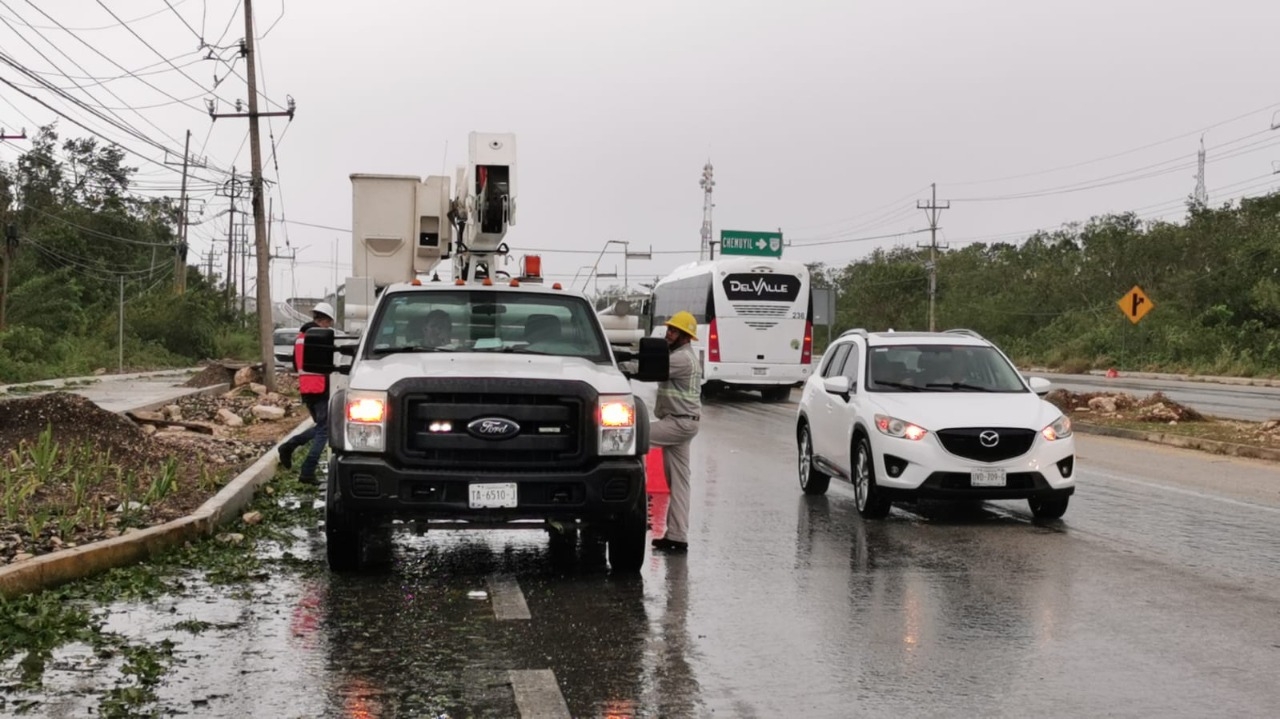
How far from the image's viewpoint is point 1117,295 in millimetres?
65125

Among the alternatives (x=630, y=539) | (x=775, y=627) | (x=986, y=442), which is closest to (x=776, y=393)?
(x=986, y=442)

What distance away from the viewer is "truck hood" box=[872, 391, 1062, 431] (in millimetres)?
11461

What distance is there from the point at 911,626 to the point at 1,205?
166ft

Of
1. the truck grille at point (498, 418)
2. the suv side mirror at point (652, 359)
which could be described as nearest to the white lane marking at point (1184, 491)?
the suv side mirror at point (652, 359)

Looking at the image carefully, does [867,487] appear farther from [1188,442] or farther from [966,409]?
[1188,442]

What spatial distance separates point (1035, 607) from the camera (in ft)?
26.1

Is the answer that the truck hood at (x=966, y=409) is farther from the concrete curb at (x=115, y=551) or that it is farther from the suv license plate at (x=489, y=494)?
the concrete curb at (x=115, y=551)

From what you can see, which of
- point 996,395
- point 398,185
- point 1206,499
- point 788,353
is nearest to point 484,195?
point 398,185

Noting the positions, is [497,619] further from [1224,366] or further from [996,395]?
[1224,366]

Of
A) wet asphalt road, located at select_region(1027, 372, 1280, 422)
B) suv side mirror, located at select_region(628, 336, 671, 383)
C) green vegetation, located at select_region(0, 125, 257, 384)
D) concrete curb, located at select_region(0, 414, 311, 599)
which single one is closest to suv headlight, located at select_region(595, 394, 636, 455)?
suv side mirror, located at select_region(628, 336, 671, 383)

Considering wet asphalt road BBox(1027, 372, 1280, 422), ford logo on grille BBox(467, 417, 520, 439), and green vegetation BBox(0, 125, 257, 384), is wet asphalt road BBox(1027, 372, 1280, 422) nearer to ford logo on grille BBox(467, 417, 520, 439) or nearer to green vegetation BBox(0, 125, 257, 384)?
ford logo on grille BBox(467, 417, 520, 439)

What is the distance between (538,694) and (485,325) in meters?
4.30

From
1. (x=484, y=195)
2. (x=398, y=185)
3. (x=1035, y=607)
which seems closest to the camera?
(x=1035, y=607)

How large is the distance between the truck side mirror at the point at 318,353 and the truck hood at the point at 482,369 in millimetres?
426
